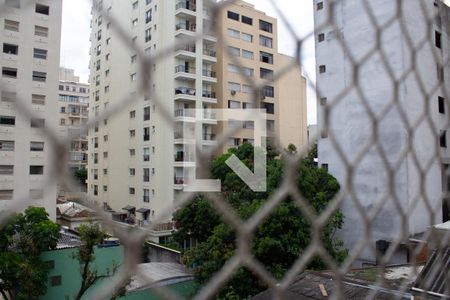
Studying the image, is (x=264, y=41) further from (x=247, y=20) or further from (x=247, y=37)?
(x=247, y=20)

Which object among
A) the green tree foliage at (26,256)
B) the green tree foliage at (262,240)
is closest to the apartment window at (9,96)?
the green tree foliage at (262,240)

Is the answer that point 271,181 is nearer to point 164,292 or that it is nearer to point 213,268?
point 213,268

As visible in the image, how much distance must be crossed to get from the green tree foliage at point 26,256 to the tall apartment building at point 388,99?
224cm

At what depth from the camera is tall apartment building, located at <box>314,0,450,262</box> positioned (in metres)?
0.43

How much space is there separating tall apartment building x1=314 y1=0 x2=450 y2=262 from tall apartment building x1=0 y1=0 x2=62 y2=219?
0.79 feet

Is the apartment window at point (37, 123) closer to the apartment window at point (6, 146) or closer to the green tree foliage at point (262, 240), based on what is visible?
the apartment window at point (6, 146)

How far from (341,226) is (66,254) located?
2.65 meters

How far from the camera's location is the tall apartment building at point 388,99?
434 millimetres

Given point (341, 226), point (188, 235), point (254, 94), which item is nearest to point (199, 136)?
point (254, 94)

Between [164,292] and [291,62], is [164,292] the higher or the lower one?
the lower one

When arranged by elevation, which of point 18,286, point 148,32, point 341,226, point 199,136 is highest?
point 148,32

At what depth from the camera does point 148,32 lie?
28.9 inches

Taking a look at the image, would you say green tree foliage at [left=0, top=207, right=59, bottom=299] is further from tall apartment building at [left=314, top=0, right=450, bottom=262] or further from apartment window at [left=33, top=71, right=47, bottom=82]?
apartment window at [left=33, top=71, right=47, bottom=82]

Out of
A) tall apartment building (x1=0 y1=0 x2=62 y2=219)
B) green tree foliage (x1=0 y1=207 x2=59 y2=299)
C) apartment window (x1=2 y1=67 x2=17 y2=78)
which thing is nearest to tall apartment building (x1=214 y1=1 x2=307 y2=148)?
tall apartment building (x1=0 y1=0 x2=62 y2=219)
